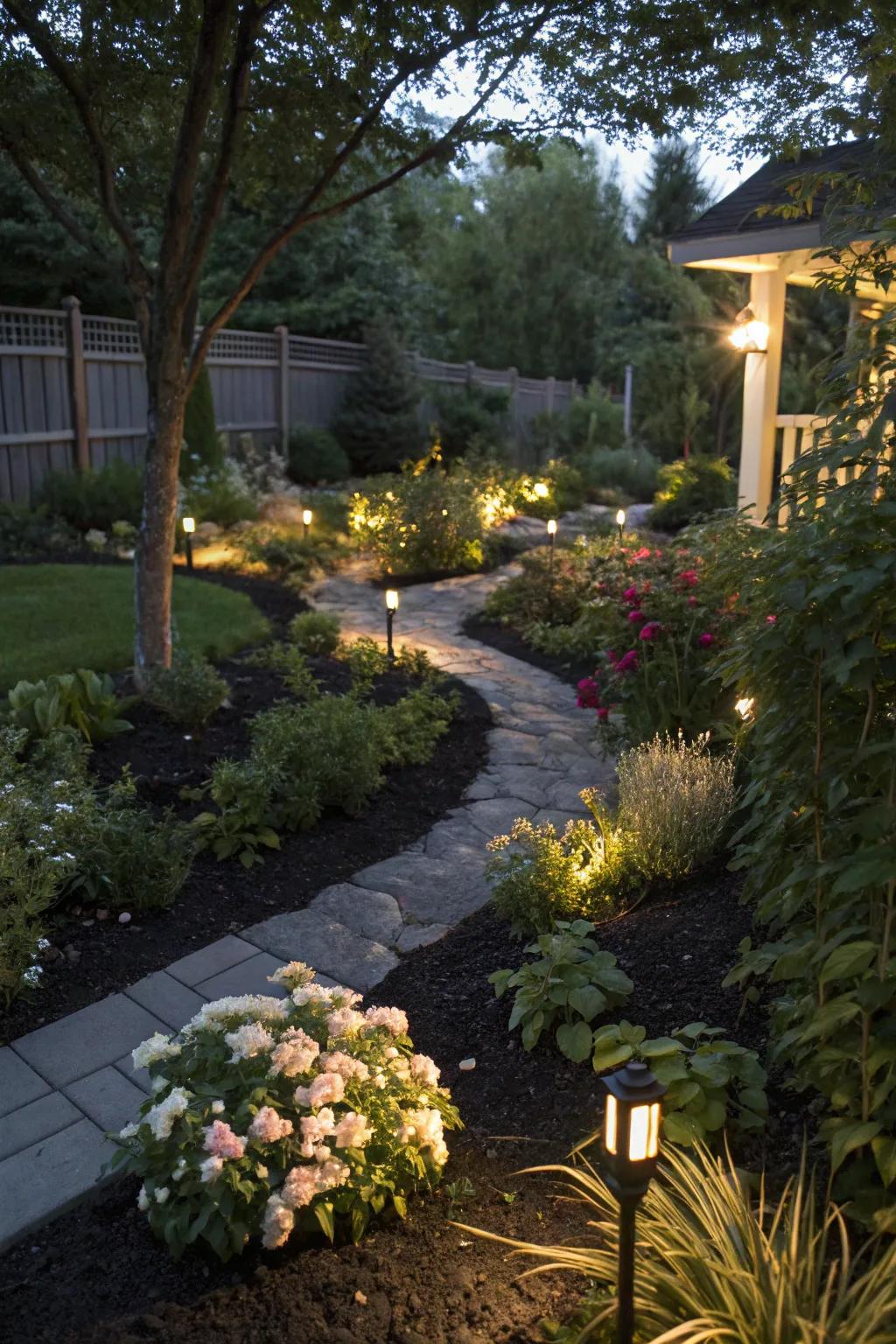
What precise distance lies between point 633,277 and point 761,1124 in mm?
29734

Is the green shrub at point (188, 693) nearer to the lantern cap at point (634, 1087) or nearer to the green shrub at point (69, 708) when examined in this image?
the green shrub at point (69, 708)

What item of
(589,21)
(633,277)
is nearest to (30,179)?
(589,21)

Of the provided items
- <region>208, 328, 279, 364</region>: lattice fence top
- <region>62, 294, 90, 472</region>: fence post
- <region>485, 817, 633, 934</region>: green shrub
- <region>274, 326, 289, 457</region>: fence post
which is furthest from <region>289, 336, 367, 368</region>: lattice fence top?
<region>485, 817, 633, 934</region>: green shrub

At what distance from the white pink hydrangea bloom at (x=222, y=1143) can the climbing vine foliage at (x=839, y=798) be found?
116cm

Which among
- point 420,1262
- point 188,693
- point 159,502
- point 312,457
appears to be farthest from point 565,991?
point 312,457

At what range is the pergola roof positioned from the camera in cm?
620

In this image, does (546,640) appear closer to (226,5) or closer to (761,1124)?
(226,5)

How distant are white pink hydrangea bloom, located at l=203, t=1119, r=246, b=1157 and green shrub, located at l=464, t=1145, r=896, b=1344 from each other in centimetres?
56

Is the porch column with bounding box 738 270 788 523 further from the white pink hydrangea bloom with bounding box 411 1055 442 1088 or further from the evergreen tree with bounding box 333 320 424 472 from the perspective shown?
the evergreen tree with bounding box 333 320 424 472

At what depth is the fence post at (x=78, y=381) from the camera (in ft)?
39.2

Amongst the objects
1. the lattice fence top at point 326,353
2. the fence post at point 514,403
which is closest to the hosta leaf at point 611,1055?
the lattice fence top at point 326,353

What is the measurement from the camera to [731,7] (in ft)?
14.5

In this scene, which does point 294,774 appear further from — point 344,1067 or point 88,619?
point 88,619

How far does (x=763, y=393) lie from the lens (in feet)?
24.0
